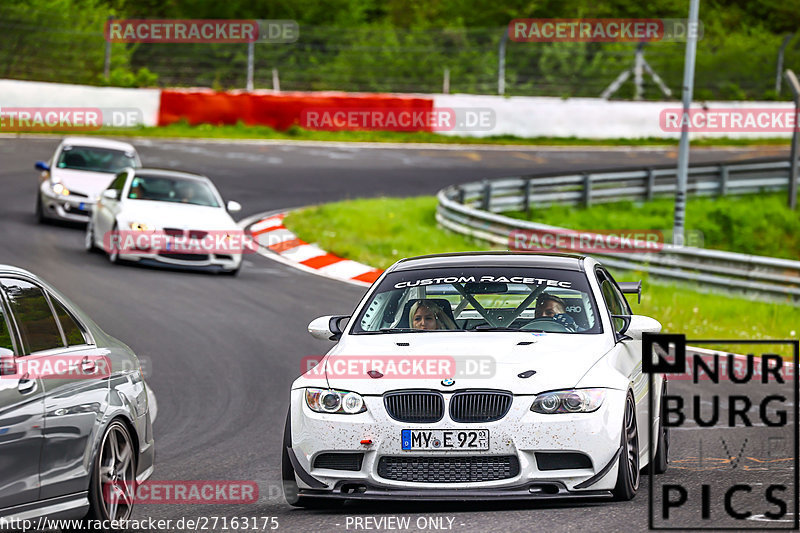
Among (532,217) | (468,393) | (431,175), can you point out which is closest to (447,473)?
(468,393)

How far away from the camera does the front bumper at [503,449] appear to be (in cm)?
710

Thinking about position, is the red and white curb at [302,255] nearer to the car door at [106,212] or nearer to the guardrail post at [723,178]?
the car door at [106,212]

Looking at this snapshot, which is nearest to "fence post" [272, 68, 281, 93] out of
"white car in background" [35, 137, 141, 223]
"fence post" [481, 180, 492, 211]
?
"fence post" [481, 180, 492, 211]

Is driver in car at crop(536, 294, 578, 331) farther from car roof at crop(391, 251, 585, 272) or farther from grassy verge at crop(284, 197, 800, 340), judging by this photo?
grassy verge at crop(284, 197, 800, 340)

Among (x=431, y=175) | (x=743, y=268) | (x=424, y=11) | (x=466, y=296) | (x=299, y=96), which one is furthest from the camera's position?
(x=424, y=11)

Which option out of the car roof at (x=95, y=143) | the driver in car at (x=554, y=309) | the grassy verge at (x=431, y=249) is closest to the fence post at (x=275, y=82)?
the grassy verge at (x=431, y=249)

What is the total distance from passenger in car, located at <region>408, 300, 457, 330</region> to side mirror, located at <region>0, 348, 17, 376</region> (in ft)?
9.93

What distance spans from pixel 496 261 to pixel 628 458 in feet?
6.16

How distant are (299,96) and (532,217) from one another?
12289mm

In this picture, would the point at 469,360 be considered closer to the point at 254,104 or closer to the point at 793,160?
the point at 793,160

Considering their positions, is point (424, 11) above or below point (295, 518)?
above

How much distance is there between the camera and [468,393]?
722 cm

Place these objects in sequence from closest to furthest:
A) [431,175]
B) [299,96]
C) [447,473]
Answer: [447,473]
[431,175]
[299,96]

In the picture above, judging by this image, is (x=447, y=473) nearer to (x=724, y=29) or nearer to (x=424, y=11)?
(x=724, y=29)
